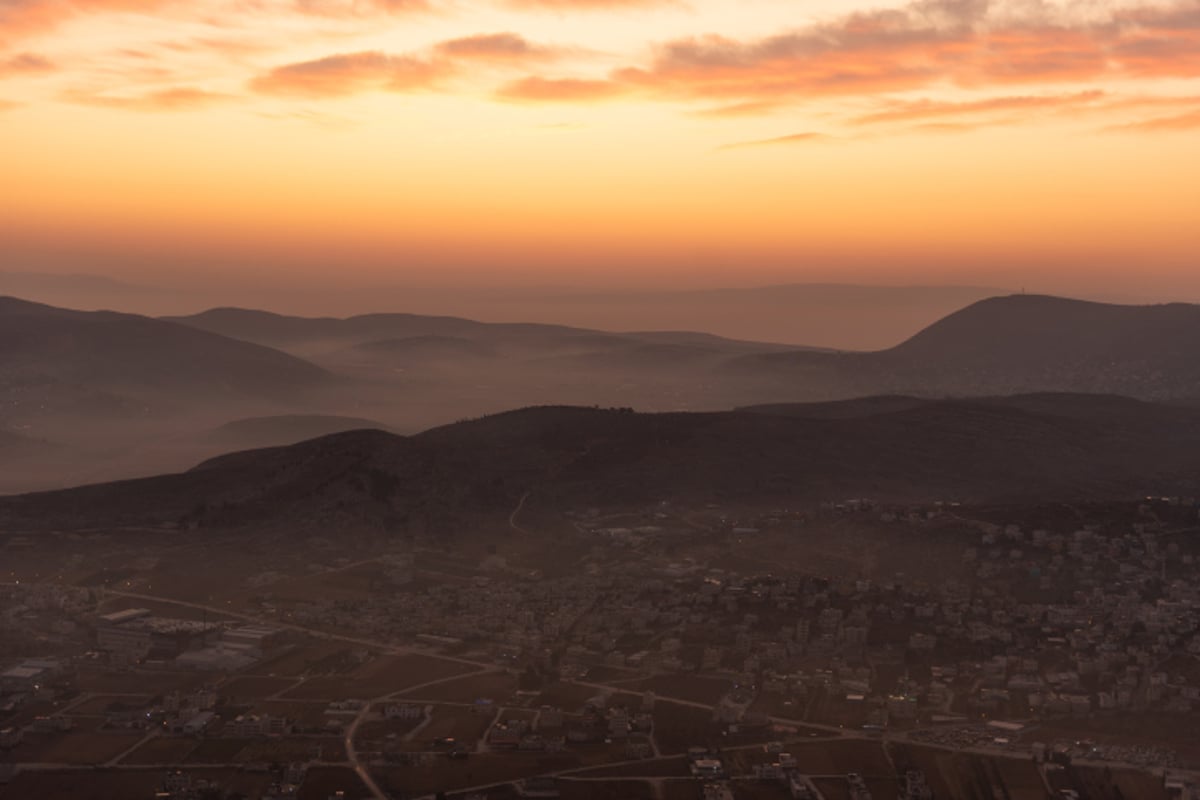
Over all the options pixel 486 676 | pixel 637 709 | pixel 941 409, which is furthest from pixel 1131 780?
pixel 941 409

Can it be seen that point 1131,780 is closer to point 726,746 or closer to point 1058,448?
point 726,746

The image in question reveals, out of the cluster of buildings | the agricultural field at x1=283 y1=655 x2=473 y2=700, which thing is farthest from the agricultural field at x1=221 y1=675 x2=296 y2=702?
the cluster of buildings

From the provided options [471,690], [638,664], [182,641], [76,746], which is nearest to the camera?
[76,746]

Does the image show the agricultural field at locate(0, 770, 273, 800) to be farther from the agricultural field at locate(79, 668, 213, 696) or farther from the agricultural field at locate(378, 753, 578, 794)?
the agricultural field at locate(79, 668, 213, 696)

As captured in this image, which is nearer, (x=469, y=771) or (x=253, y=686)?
(x=469, y=771)

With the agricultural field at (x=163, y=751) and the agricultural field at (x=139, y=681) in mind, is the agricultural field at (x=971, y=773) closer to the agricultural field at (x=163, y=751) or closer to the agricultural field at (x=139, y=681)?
the agricultural field at (x=163, y=751)

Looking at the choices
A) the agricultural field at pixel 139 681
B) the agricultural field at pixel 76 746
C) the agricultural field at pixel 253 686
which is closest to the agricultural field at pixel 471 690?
the agricultural field at pixel 253 686

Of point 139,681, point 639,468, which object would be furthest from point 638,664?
point 639,468

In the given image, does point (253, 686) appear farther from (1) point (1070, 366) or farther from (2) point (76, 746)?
(1) point (1070, 366)
